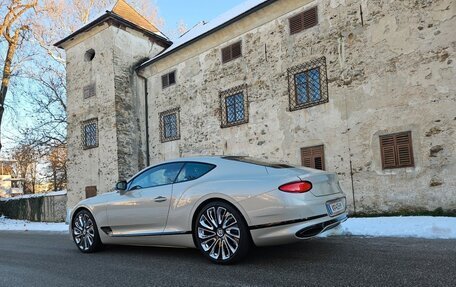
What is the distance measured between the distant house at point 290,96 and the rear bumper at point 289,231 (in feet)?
19.9

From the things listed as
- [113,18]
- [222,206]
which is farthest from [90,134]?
[222,206]

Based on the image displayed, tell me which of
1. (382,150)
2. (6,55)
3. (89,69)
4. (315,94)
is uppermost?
(6,55)

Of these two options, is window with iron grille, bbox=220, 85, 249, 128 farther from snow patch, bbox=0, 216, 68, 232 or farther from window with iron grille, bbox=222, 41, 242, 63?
snow patch, bbox=0, 216, 68, 232

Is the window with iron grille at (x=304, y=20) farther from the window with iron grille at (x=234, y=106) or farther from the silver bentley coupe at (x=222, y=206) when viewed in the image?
the silver bentley coupe at (x=222, y=206)

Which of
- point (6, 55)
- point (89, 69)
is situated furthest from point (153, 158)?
point (6, 55)

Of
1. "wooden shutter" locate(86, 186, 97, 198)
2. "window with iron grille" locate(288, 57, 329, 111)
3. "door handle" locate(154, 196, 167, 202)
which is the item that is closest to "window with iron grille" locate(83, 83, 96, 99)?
"wooden shutter" locate(86, 186, 97, 198)

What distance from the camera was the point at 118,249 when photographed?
619cm

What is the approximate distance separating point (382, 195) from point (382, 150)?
1.14 m

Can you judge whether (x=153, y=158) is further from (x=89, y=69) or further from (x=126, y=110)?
(x=89, y=69)

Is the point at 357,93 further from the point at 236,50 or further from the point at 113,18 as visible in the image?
the point at 113,18

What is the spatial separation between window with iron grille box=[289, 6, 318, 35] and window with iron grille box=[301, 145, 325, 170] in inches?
145

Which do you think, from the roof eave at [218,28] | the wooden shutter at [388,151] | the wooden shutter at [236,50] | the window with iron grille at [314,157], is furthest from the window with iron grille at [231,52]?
the wooden shutter at [388,151]

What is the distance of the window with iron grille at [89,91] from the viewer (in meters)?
17.8

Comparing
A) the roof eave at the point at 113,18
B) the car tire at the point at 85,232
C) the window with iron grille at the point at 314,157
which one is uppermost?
the roof eave at the point at 113,18
